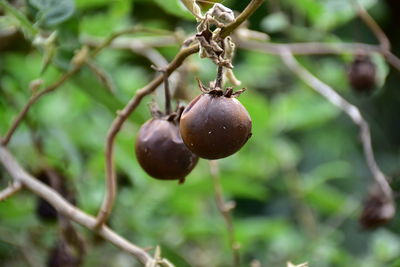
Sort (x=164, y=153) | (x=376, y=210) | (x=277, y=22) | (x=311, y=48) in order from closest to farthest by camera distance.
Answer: (x=164, y=153)
(x=376, y=210)
(x=311, y=48)
(x=277, y=22)

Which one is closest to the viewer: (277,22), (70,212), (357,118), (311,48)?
(70,212)

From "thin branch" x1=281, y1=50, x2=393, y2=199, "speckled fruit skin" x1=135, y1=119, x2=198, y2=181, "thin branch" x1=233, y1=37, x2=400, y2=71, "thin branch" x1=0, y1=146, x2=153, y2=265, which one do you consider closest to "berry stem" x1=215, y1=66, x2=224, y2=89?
"speckled fruit skin" x1=135, y1=119, x2=198, y2=181

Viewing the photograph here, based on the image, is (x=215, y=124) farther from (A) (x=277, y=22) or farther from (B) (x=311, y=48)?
(A) (x=277, y=22)

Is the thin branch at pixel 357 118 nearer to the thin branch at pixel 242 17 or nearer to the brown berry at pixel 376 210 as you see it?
the brown berry at pixel 376 210

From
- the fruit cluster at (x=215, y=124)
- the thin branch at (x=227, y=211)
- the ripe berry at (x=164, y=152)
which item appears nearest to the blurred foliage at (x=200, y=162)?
the thin branch at (x=227, y=211)

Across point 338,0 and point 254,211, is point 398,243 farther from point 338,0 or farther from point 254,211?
point 338,0

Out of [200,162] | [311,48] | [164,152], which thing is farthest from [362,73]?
[164,152]
